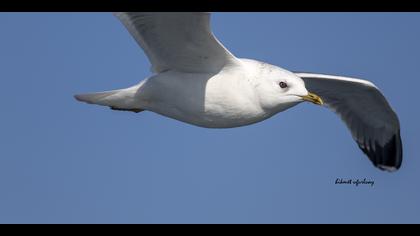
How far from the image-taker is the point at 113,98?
25.4 feet

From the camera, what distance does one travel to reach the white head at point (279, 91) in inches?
290


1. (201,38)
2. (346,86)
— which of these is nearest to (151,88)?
(201,38)

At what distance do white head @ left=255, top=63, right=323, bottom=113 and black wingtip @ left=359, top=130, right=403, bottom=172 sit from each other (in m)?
2.87

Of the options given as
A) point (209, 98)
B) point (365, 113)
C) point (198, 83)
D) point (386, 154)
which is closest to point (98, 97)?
point (198, 83)

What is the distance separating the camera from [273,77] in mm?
7434

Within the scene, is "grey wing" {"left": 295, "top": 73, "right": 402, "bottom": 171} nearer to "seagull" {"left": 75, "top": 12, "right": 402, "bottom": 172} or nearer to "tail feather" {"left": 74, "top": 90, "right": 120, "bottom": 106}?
"seagull" {"left": 75, "top": 12, "right": 402, "bottom": 172}

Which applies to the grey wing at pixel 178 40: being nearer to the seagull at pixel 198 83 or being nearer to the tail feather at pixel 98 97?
the seagull at pixel 198 83

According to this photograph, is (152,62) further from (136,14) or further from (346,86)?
(346,86)

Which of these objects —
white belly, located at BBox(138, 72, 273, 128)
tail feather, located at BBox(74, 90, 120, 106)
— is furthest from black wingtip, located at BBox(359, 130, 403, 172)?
tail feather, located at BBox(74, 90, 120, 106)

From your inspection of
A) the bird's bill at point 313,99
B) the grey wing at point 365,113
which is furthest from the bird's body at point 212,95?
the grey wing at point 365,113

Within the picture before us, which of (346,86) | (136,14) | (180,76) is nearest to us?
(136,14)

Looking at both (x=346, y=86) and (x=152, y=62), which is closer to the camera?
(x=152, y=62)

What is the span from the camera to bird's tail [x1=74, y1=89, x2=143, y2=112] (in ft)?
25.2

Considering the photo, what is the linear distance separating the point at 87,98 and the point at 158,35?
1.10 meters
